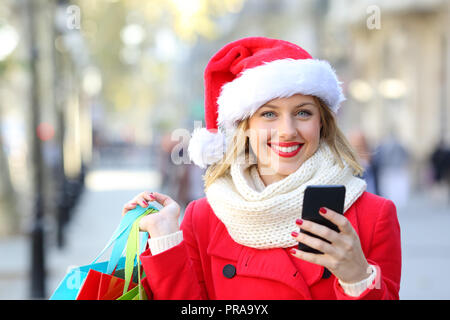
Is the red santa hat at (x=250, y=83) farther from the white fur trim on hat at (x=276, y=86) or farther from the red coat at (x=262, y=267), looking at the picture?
the red coat at (x=262, y=267)

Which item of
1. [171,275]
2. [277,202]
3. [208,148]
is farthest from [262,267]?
[208,148]

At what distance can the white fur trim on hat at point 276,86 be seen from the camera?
2.33m

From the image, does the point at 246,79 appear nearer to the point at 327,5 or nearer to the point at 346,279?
the point at 346,279

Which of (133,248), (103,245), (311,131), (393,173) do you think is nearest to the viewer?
(133,248)

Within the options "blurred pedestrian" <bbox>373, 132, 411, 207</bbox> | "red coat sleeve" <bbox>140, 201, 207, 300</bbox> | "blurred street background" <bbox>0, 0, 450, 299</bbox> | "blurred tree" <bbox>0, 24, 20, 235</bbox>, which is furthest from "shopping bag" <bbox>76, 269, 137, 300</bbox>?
"blurred pedestrian" <bbox>373, 132, 411, 207</bbox>

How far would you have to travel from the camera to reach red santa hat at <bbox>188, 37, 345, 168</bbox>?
2.34 metres

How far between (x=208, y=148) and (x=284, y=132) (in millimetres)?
467

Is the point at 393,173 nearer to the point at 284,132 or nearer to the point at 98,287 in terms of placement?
the point at 284,132

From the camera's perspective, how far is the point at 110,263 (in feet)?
7.30

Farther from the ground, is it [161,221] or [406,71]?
[406,71]

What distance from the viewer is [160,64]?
29.3 m

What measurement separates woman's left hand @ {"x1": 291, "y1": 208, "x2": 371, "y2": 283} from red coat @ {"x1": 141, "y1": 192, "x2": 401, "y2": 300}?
Result: 0.24m

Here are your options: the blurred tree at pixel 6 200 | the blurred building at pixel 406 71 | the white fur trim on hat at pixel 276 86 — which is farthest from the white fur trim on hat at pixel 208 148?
the blurred building at pixel 406 71

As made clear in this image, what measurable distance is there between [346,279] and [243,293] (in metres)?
0.51
